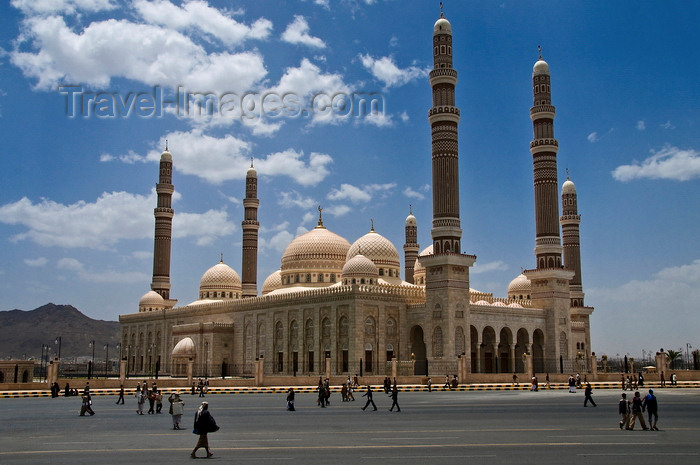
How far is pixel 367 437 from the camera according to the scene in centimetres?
1630

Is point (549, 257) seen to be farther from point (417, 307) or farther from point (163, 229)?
point (163, 229)

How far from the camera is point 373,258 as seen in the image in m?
58.4

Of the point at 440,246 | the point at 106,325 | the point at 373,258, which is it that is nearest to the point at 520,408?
the point at 440,246

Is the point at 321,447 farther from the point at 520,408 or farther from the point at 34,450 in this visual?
the point at 520,408

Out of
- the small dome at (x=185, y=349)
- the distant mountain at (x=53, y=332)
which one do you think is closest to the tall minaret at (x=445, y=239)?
the small dome at (x=185, y=349)

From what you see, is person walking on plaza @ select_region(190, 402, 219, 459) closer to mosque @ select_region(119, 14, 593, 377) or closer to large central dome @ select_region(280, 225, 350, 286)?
mosque @ select_region(119, 14, 593, 377)

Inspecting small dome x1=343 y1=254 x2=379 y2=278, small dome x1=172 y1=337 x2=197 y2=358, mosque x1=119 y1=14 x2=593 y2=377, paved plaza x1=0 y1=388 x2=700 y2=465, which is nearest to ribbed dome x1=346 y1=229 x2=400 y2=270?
mosque x1=119 y1=14 x2=593 y2=377

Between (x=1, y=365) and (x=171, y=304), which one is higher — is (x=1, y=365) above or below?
below

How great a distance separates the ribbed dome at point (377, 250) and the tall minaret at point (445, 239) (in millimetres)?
10056

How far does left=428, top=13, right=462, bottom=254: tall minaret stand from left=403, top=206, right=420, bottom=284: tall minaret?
18.9 metres

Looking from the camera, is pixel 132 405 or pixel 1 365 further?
pixel 1 365

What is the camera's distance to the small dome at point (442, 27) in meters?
51.1

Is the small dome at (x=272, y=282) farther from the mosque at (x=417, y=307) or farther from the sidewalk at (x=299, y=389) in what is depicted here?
the sidewalk at (x=299, y=389)

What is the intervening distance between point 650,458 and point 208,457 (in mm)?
7639
